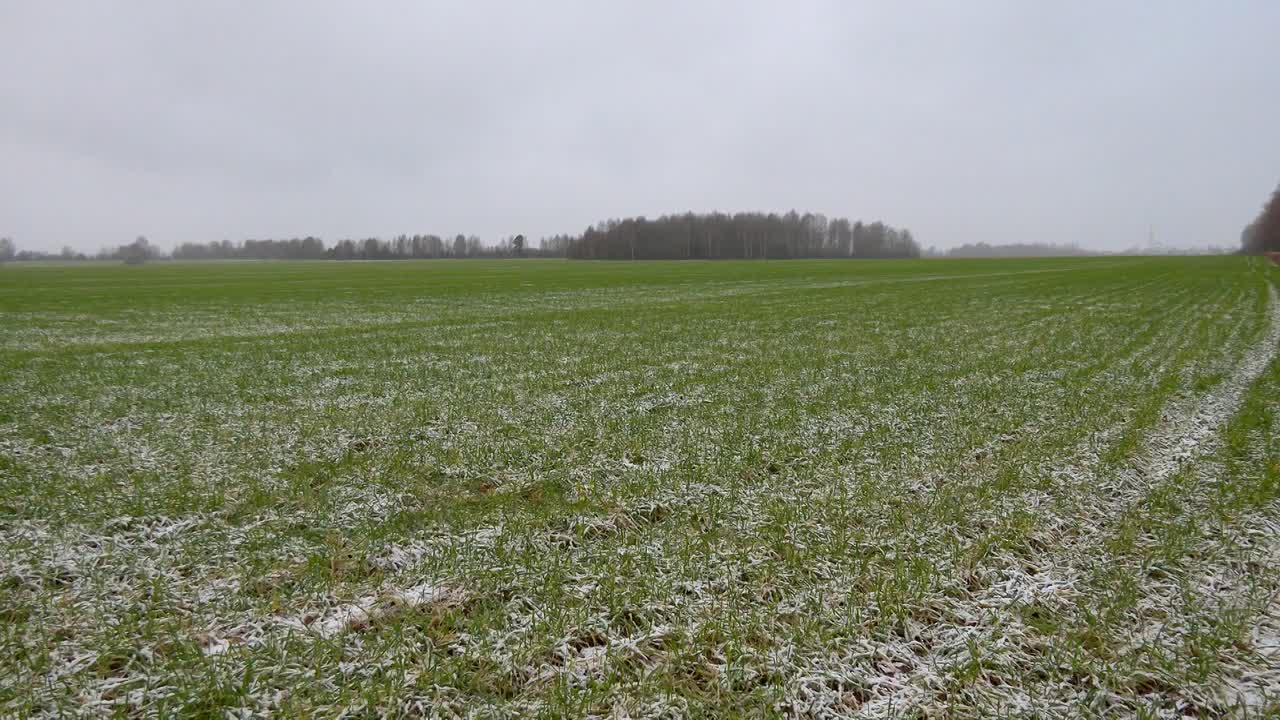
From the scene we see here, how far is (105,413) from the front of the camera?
10.5 meters

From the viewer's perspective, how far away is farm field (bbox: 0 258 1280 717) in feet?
12.7

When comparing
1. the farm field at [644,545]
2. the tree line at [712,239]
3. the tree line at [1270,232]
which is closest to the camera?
the farm field at [644,545]

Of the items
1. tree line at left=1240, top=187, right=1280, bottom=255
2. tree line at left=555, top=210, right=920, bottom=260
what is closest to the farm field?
tree line at left=555, top=210, right=920, bottom=260

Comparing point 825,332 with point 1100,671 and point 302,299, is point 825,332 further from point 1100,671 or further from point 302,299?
point 302,299

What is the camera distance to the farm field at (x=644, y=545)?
12.7 feet

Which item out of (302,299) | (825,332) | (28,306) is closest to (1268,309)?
(825,332)

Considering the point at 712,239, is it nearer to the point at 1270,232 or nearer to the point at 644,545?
the point at 1270,232

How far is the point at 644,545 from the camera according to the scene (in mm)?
5684

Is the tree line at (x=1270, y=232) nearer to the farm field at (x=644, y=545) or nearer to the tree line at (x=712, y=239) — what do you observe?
the tree line at (x=712, y=239)

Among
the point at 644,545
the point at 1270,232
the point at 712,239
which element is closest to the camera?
the point at 644,545

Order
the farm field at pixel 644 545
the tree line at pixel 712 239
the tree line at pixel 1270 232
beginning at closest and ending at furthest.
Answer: the farm field at pixel 644 545
the tree line at pixel 1270 232
the tree line at pixel 712 239

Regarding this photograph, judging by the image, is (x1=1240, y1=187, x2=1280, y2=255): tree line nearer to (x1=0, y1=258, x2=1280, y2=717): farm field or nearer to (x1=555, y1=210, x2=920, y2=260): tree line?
(x1=555, y1=210, x2=920, y2=260): tree line

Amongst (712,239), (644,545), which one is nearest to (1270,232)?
(712,239)

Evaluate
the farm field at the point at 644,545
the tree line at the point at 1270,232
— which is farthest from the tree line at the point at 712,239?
the farm field at the point at 644,545
